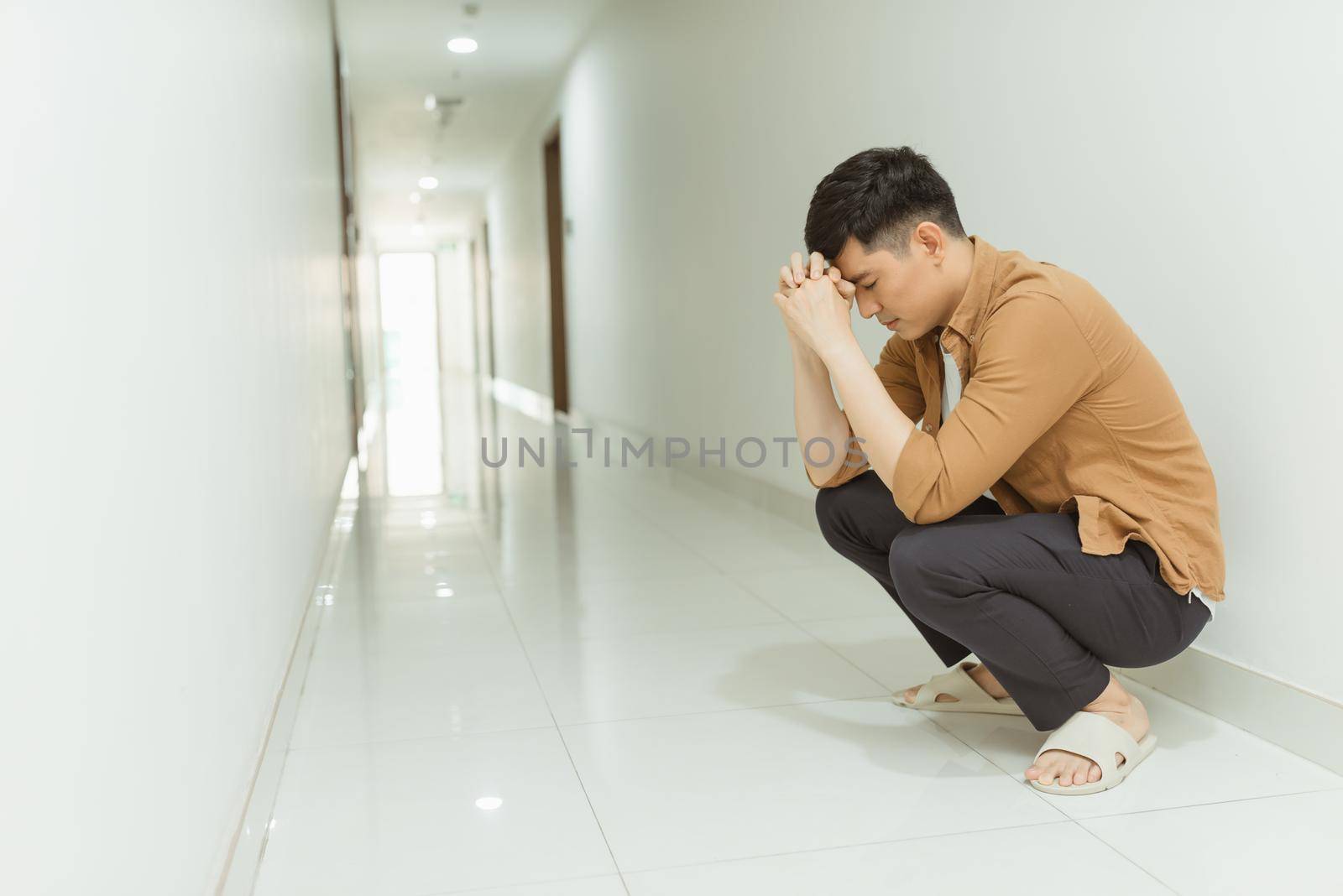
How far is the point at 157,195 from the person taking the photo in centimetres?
116

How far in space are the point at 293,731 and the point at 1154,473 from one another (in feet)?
4.88

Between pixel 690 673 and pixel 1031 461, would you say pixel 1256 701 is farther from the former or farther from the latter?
pixel 690 673

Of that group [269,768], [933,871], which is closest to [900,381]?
[933,871]

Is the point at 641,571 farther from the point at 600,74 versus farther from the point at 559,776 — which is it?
the point at 600,74

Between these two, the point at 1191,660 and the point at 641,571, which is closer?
the point at 1191,660

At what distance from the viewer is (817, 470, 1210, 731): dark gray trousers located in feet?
5.40

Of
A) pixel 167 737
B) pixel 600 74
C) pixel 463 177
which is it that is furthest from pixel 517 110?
pixel 167 737

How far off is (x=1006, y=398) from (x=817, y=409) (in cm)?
42

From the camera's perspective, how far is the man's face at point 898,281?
1.71 meters

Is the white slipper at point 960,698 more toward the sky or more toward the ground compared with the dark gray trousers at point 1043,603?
more toward the ground

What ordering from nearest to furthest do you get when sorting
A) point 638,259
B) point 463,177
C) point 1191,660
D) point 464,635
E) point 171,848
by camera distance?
point 171,848
point 1191,660
point 464,635
point 638,259
point 463,177

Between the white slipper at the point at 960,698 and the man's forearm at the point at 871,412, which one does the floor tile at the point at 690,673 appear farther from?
the man's forearm at the point at 871,412

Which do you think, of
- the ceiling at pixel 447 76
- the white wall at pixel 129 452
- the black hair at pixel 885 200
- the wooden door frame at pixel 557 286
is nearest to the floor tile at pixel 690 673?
the white wall at pixel 129 452

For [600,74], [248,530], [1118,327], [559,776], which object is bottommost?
→ [559,776]
